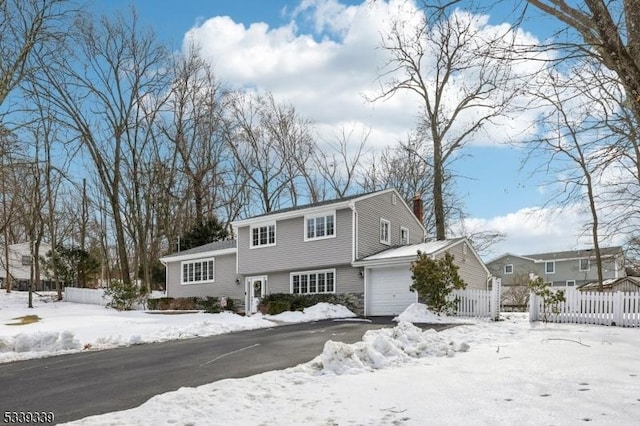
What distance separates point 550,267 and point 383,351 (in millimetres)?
46925

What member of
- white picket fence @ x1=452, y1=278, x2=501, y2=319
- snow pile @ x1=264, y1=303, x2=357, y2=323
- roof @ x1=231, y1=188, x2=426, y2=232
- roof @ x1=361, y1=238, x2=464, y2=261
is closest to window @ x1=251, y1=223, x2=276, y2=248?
roof @ x1=231, y1=188, x2=426, y2=232

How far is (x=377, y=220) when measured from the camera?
955 inches

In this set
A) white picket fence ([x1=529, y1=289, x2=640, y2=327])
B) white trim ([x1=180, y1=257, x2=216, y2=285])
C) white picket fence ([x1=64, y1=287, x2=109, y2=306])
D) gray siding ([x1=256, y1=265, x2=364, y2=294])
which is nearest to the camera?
white picket fence ([x1=529, y1=289, x2=640, y2=327])

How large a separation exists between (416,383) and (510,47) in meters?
4.73

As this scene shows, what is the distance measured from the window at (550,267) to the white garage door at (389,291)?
113ft

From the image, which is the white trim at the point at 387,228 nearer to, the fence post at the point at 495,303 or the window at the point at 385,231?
the window at the point at 385,231

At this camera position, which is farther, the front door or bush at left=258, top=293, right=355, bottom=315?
the front door

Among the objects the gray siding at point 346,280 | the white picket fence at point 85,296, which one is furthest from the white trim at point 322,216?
the white picket fence at point 85,296

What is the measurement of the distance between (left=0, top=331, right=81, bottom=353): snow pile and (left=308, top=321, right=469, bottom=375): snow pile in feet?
23.2

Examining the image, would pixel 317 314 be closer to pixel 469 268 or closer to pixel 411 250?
pixel 411 250

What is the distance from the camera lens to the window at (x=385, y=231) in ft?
80.7

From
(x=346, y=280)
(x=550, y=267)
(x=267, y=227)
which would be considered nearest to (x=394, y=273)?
(x=346, y=280)

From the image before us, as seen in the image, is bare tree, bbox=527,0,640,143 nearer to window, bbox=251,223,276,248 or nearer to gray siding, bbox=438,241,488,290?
gray siding, bbox=438,241,488,290

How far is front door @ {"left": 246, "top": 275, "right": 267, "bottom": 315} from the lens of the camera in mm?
26231
